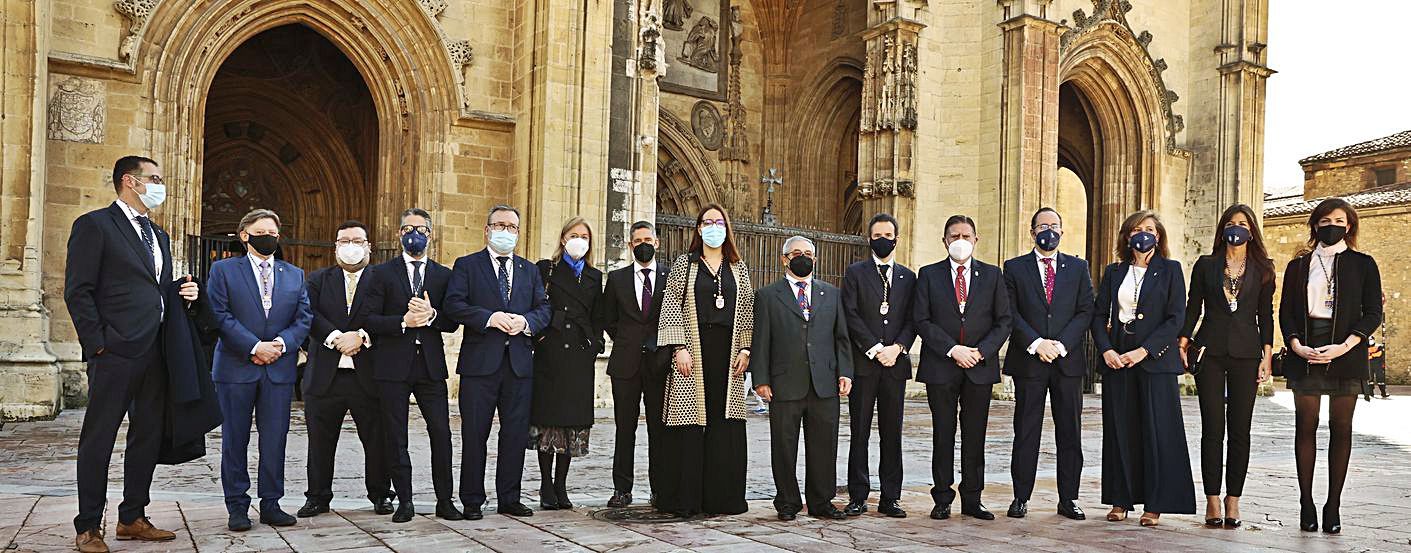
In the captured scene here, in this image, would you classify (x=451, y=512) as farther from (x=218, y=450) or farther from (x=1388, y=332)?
(x=1388, y=332)

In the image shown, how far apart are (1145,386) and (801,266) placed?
192 centimetres

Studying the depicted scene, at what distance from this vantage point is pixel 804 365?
625cm

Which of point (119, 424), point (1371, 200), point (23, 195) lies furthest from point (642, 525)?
point (1371, 200)

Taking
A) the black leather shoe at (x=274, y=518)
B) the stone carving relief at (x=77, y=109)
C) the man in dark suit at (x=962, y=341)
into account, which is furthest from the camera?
the stone carving relief at (x=77, y=109)

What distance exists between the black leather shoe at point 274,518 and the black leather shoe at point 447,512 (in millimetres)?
689

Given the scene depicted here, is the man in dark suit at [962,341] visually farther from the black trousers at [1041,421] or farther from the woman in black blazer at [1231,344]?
the woman in black blazer at [1231,344]

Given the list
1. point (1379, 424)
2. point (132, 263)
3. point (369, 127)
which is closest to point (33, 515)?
point (132, 263)

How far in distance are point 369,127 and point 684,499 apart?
43.6 feet

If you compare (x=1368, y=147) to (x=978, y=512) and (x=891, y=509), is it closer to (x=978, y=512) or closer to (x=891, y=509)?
(x=978, y=512)

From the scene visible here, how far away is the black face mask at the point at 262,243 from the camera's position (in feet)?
18.6

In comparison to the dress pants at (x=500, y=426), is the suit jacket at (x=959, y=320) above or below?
above

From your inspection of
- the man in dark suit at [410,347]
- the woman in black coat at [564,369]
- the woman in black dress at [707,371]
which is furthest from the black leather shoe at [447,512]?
the woman in black dress at [707,371]

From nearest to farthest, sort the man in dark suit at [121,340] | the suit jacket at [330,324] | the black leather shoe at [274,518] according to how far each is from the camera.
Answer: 1. the man in dark suit at [121,340]
2. the black leather shoe at [274,518]
3. the suit jacket at [330,324]

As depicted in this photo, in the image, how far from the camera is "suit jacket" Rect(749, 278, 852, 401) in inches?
246
